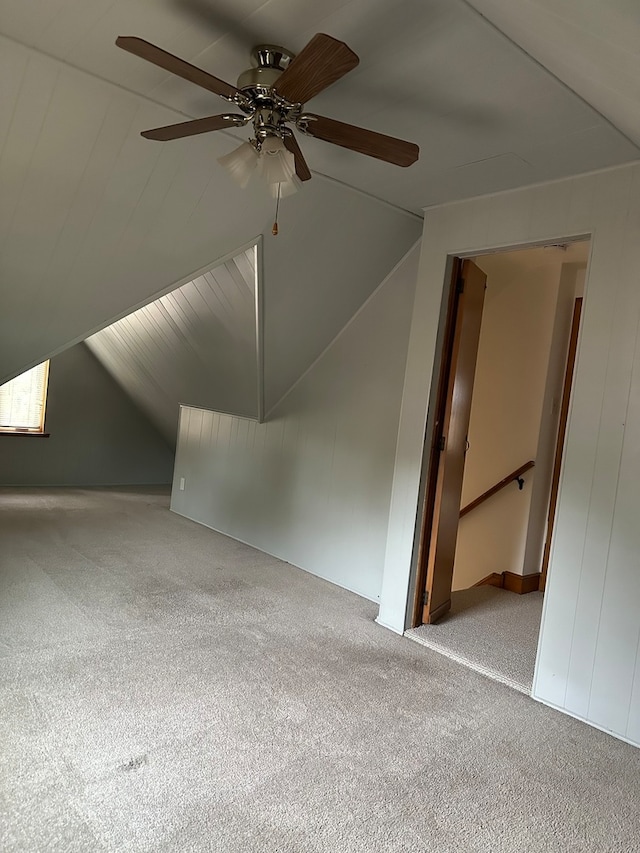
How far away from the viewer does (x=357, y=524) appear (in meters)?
4.26

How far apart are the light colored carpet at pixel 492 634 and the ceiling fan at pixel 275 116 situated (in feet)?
7.74

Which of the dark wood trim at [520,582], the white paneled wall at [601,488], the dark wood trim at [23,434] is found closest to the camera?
the white paneled wall at [601,488]

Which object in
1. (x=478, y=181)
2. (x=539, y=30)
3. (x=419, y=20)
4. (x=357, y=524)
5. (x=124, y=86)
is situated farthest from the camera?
(x=357, y=524)

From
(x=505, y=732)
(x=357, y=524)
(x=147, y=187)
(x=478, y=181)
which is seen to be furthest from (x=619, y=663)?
(x=147, y=187)

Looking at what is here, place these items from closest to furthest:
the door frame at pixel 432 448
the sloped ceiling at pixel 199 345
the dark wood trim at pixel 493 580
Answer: the door frame at pixel 432 448
the sloped ceiling at pixel 199 345
the dark wood trim at pixel 493 580

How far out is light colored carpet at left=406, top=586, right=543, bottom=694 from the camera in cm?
308

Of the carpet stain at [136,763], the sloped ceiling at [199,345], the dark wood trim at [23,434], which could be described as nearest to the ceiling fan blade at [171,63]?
the sloped ceiling at [199,345]

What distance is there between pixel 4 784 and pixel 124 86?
8.29ft

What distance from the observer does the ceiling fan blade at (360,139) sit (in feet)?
6.77

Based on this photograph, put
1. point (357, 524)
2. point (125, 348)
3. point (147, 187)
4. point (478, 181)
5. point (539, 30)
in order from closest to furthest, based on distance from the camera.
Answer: point (539, 30) < point (147, 187) < point (478, 181) < point (357, 524) < point (125, 348)

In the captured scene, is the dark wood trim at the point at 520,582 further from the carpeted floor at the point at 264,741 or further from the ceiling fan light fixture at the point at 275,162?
the ceiling fan light fixture at the point at 275,162

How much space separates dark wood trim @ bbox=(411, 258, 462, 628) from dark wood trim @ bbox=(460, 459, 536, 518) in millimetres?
1046

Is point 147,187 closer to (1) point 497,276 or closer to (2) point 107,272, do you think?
(2) point 107,272

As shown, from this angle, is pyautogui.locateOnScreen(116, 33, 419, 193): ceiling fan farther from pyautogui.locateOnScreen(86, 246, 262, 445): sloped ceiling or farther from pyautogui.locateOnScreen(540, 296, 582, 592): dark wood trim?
Answer: pyautogui.locateOnScreen(540, 296, 582, 592): dark wood trim
